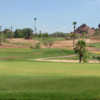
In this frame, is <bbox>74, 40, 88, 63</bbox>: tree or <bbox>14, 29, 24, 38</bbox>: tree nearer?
<bbox>74, 40, 88, 63</bbox>: tree

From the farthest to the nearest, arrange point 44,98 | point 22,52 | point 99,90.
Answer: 1. point 22,52
2. point 99,90
3. point 44,98

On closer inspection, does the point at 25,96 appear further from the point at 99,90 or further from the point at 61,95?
the point at 99,90

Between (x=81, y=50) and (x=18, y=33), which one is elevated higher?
(x=18, y=33)

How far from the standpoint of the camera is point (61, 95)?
29.8 ft

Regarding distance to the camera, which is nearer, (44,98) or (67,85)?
(44,98)

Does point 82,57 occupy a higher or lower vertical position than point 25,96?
lower

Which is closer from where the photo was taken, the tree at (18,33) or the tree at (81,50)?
the tree at (81,50)

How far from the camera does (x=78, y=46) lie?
202ft

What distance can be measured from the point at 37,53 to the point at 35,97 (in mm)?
73802

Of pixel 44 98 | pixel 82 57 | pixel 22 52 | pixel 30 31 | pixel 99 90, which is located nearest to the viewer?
pixel 44 98

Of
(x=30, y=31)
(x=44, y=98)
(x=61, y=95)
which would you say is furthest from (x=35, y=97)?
(x=30, y=31)

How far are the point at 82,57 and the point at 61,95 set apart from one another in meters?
52.3

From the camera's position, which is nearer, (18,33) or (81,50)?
(81,50)

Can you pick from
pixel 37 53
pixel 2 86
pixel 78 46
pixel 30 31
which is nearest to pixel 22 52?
pixel 37 53
